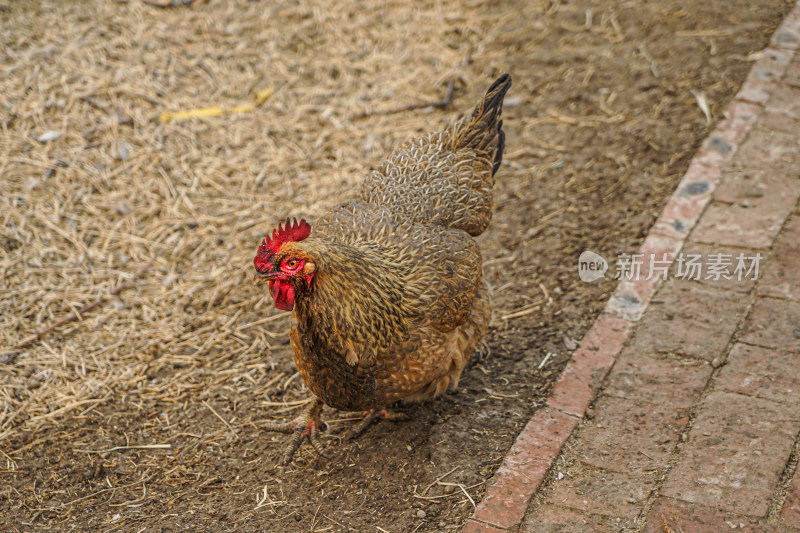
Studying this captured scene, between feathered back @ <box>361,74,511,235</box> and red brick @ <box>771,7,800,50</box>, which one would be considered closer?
feathered back @ <box>361,74,511,235</box>

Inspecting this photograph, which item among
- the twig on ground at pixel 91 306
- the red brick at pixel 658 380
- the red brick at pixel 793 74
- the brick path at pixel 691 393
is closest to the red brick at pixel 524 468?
the brick path at pixel 691 393

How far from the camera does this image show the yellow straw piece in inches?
221

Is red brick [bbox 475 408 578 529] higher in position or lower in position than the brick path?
higher

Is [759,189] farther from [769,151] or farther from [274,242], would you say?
[274,242]

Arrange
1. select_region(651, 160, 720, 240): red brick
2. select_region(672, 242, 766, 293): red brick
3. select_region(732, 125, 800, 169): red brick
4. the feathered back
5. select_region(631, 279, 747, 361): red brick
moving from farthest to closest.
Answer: select_region(732, 125, 800, 169): red brick → select_region(651, 160, 720, 240): red brick → select_region(672, 242, 766, 293): red brick → select_region(631, 279, 747, 361): red brick → the feathered back

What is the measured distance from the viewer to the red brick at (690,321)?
145 inches

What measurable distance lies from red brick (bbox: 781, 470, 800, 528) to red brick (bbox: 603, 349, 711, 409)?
0.56m

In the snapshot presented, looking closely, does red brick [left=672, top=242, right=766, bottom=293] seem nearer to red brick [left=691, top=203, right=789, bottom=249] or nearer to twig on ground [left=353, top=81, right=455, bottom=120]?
red brick [left=691, top=203, right=789, bottom=249]

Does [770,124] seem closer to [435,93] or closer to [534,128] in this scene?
[534,128]

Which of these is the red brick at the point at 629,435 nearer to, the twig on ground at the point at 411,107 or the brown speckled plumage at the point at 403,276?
the brown speckled plumage at the point at 403,276

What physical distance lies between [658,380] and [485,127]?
153cm

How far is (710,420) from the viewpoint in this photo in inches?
128

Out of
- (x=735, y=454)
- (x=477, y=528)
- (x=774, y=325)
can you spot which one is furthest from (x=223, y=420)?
(x=774, y=325)

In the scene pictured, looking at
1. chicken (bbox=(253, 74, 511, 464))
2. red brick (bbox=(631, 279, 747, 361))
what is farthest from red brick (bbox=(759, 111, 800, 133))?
chicken (bbox=(253, 74, 511, 464))
